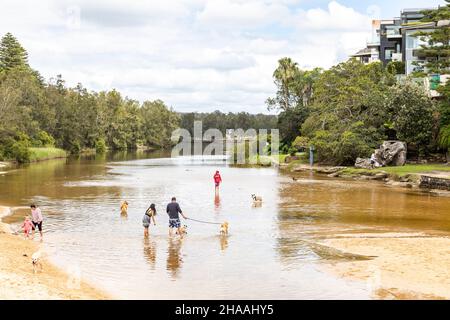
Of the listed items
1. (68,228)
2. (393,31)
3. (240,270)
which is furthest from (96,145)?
(240,270)

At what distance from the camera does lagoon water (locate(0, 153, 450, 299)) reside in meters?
17.1

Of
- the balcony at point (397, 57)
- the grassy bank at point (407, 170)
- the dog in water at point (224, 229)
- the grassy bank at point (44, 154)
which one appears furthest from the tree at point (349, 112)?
the grassy bank at point (44, 154)

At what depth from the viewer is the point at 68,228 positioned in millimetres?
27047

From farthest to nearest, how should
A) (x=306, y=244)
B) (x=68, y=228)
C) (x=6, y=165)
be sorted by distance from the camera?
(x=6, y=165) < (x=68, y=228) < (x=306, y=244)

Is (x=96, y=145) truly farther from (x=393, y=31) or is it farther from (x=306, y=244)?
(x=306, y=244)

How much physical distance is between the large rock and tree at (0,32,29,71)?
104086 millimetres

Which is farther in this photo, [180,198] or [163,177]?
[163,177]

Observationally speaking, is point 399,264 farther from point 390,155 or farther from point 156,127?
point 156,127

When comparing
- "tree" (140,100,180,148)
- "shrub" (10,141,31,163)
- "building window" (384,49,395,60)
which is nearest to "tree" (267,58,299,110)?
"building window" (384,49,395,60)

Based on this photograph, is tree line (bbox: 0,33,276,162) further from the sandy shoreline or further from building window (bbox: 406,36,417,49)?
the sandy shoreline

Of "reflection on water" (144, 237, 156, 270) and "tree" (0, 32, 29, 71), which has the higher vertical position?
"tree" (0, 32, 29, 71)

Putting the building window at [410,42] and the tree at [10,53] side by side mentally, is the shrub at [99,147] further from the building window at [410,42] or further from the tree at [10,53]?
the building window at [410,42]

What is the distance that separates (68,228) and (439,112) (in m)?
43.7
